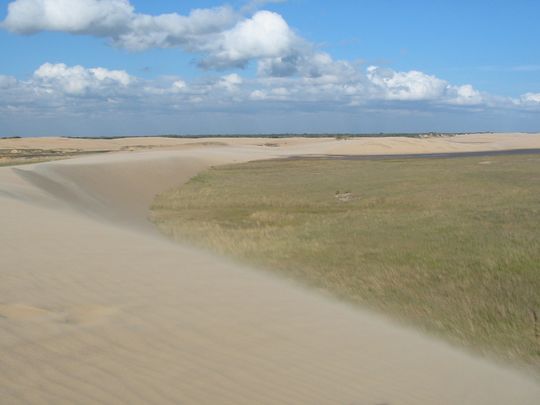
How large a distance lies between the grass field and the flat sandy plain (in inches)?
42.1

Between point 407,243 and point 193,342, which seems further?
point 407,243

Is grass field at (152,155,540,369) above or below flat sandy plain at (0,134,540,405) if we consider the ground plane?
below

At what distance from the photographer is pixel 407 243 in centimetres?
1580

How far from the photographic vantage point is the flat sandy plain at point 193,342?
5441 millimetres

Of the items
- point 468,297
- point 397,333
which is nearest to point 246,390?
point 397,333

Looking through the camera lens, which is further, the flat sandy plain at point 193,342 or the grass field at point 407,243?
the grass field at point 407,243

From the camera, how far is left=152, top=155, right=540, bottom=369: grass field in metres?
9.75

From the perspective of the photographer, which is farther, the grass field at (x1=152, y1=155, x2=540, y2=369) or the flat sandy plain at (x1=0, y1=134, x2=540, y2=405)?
the grass field at (x1=152, y1=155, x2=540, y2=369)

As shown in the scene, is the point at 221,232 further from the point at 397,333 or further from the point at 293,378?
the point at 293,378

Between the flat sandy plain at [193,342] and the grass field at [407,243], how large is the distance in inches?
42.1

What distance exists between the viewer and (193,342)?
675cm

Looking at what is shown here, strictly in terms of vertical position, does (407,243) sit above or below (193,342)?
below

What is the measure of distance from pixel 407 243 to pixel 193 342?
Answer: 9.95 metres

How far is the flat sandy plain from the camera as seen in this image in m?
5.44
